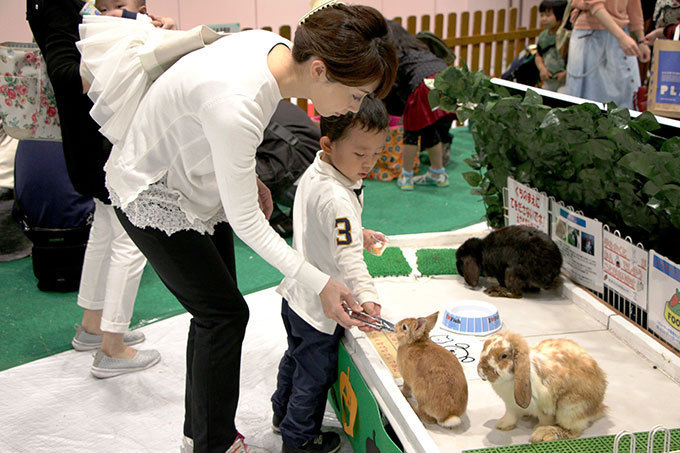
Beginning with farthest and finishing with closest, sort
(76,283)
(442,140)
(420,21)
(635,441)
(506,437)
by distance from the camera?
(420,21) < (442,140) < (76,283) < (506,437) < (635,441)

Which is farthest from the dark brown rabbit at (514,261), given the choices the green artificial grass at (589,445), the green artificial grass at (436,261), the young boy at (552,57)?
the young boy at (552,57)

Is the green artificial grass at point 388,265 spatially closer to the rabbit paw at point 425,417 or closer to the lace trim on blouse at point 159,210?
the rabbit paw at point 425,417

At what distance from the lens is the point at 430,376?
155 cm

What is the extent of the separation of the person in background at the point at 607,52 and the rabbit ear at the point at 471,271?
257cm

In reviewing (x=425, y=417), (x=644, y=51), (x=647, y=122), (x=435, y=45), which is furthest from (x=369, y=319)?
(x=435, y=45)

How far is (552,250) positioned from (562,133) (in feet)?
1.21

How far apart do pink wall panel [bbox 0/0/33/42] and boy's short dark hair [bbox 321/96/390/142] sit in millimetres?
3241

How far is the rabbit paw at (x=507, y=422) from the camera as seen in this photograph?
1541mm

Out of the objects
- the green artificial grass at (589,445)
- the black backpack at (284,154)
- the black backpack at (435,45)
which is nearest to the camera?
the green artificial grass at (589,445)

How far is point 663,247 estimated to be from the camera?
1812 millimetres

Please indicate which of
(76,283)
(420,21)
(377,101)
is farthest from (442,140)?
(377,101)

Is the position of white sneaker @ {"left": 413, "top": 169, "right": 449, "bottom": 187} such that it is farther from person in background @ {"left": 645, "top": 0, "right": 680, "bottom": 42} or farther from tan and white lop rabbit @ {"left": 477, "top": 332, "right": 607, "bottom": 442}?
tan and white lop rabbit @ {"left": 477, "top": 332, "right": 607, "bottom": 442}

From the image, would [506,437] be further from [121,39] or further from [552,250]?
[121,39]

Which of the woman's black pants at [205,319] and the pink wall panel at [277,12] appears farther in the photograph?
the pink wall panel at [277,12]
